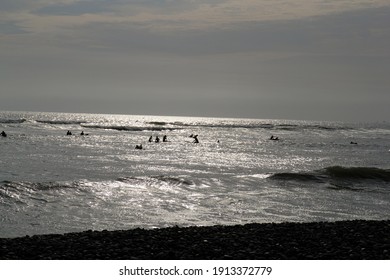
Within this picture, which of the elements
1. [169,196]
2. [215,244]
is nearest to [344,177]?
[169,196]

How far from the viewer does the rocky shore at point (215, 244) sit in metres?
9.73

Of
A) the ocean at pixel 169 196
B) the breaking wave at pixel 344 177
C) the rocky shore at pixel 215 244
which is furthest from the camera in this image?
the breaking wave at pixel 344 177

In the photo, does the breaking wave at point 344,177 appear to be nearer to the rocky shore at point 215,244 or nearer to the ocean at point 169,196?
the ocean at point 169,196

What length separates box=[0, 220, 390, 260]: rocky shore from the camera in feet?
31.9

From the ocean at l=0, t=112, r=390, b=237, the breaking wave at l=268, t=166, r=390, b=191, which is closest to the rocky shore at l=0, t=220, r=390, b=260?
the ocean at l=0, t=112, r=390, b=237

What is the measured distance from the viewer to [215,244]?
1077cm

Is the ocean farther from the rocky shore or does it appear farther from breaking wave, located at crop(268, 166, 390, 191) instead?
the rocky shore

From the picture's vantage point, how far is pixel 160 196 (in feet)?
75.0

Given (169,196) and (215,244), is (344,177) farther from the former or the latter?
(215,244)

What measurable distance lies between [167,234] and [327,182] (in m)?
20.6

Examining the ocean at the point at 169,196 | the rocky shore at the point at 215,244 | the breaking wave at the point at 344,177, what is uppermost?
the breaking wave at the point at 344,177

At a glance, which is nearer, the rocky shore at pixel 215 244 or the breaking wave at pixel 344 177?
the rocky shore at pixel 215 244

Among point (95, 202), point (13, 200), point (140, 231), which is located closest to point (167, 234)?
point (140, 231)

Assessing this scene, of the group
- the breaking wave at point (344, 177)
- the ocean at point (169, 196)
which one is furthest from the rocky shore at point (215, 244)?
the breaking wave at point (344, 177)
